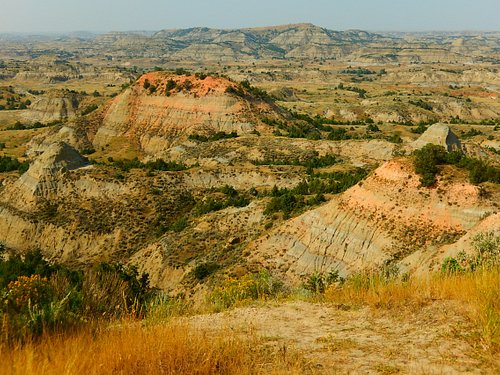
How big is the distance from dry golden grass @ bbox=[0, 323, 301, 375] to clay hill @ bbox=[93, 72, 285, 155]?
2918 inches

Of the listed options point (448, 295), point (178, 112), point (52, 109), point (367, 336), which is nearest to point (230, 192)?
point (178, 112)

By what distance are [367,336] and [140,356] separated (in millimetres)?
4383

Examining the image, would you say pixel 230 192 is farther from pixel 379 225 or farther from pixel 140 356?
pixel 140 356

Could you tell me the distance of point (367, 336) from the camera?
8195 mm

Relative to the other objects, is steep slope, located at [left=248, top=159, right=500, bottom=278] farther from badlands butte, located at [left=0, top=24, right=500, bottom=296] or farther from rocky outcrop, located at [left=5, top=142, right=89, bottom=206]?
rocky outcrop, located at [left=5, top=142, right=89, bottom=206]

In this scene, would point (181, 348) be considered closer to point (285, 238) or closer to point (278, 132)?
point (285, 238)

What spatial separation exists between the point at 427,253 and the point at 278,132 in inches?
2195

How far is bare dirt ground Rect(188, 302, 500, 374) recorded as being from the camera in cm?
673

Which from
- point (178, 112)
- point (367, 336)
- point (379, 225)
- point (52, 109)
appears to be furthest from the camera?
point (52, 109)

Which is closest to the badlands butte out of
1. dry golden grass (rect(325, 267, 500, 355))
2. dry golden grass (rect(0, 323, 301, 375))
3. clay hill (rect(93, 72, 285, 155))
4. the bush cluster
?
clay hill (rect(93, 72, 285, 155))

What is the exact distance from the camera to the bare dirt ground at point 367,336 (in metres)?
6.73

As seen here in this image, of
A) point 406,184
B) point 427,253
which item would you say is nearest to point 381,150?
point 406,184

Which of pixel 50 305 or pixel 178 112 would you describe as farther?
pixel 178 112

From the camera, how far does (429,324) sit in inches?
328
